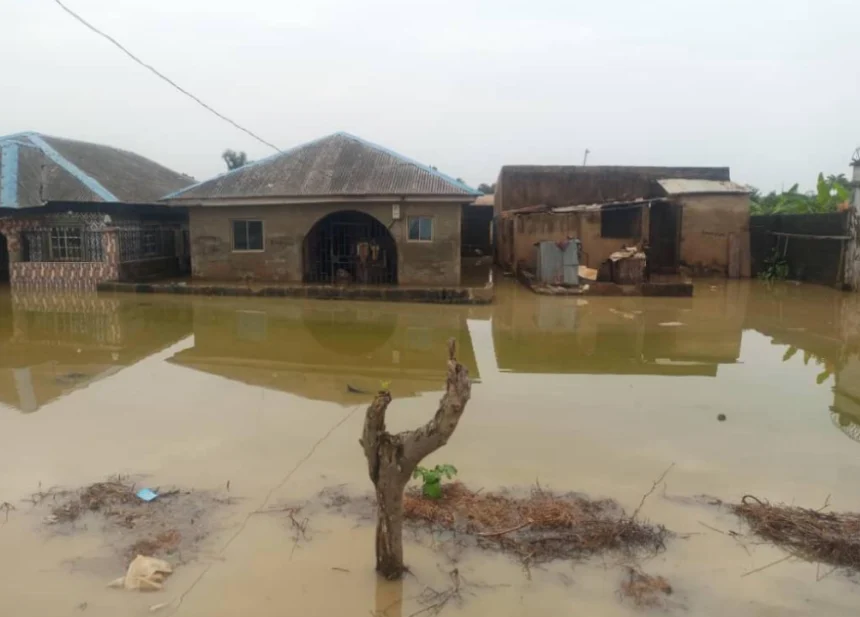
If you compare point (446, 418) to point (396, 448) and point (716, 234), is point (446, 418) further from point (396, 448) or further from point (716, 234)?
point (716, 234)

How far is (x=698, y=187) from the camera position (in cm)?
2123

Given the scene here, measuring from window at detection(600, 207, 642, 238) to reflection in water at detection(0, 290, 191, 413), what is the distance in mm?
12254

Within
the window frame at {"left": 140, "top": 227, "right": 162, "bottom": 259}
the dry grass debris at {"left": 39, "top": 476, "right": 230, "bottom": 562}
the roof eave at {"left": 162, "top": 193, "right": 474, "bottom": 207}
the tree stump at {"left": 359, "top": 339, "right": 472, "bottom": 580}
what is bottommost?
the dry grass debris at {"left": 39, "top": 476, "right": 230, "bottom": 562}

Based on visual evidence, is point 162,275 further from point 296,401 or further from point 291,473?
point 291,473

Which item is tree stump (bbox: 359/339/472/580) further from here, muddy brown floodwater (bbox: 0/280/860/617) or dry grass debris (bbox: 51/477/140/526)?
dry grass debris (bbox: 51/477/140/526)

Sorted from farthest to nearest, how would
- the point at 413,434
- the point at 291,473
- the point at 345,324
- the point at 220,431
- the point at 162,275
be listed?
the point at 162,275 → the point at 345,324 → the point at 220,431 → the point at 291,473 → the point at 413,434

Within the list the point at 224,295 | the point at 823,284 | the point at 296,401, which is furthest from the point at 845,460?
the point at 823,284

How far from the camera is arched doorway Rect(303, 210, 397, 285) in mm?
18031

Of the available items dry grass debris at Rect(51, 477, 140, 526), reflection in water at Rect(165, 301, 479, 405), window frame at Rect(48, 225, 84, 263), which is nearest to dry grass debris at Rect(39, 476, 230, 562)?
dry grass debris at Rect(51, 477, 140, 526)

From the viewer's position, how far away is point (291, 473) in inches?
211

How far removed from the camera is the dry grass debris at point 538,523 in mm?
4237

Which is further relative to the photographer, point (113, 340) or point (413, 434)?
point (113, 340)

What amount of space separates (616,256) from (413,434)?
14.5 meters

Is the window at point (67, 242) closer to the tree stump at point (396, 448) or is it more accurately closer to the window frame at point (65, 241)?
the window frame at point (65, 241)
